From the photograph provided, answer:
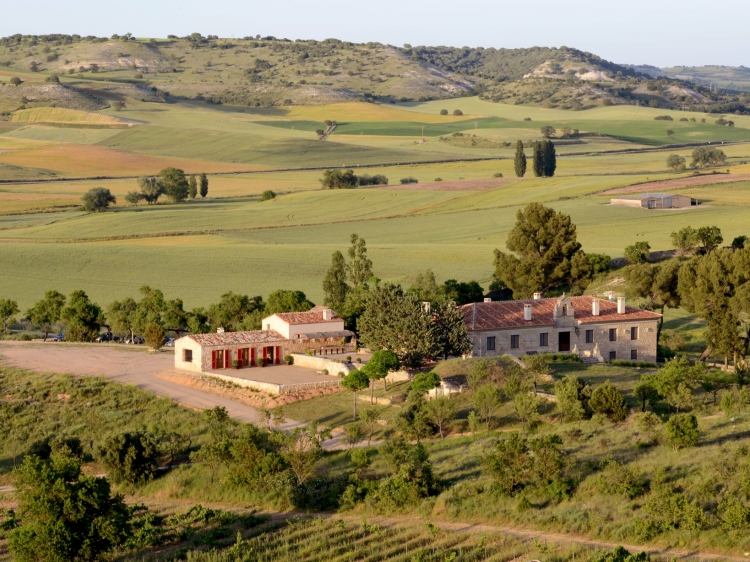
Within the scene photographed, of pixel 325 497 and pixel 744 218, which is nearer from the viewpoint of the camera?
pixel 325 497

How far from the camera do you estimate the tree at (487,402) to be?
4209 cm

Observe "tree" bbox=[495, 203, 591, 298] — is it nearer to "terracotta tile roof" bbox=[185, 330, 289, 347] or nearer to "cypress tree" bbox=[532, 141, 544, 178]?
"terracotta tile roof" bbox=[185, 330, 289, 347]

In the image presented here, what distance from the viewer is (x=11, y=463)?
4269 cm

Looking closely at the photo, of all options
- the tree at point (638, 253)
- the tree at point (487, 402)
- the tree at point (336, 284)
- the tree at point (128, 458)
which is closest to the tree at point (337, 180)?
the tree at point (638, 253)

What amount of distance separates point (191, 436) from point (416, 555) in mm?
16259

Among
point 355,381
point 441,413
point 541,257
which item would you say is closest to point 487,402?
point 441,413

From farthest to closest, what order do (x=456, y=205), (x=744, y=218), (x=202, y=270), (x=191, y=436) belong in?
(x=456, y=205), (x=744, y=218), (x=202, y=270), (x=191, y=436)

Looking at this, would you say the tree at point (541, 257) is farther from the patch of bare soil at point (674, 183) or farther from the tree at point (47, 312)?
the patch of bare soil at point (674, 183)

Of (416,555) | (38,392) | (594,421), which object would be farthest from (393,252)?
(416,555)

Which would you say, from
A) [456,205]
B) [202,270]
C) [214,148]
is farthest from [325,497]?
[214,148]

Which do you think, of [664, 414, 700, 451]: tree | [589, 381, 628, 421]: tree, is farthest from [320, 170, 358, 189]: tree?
[664, 414, 700, 451]: tree

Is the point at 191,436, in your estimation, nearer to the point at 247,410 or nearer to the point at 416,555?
the point at 247,410

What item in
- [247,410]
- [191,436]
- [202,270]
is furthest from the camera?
[202,270]

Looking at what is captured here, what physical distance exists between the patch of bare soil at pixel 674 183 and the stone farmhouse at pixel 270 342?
62564 millimetres
